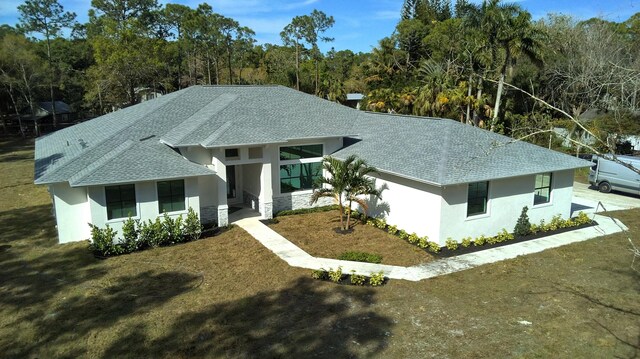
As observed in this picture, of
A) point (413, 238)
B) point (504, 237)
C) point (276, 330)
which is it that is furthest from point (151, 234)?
point (504, 237)

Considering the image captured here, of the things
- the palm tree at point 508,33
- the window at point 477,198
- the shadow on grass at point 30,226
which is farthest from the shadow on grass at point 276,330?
the palm tree at point 508,33

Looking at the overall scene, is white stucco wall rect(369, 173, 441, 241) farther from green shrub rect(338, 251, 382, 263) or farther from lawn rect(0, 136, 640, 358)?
lawn rect(0, 136, 640, 358)

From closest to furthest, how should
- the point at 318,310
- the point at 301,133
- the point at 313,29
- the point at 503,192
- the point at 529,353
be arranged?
the point at 529,353 → the point at 318,310 → the point at 503,192 → the point at 301,133 → the point at 313,29

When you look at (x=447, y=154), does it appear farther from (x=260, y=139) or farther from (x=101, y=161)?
(x=101, y=161)

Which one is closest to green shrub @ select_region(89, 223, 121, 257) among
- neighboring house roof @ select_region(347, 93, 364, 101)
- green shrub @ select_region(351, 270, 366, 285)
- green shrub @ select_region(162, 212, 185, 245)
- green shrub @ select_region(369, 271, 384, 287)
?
green shrub @ select_region(162, 212, 185, 245)

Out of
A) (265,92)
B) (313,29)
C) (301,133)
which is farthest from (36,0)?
(301,133)

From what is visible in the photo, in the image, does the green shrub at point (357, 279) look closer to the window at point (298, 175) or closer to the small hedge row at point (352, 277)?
the small hedge row at point (352, 277)

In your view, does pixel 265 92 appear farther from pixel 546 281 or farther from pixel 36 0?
pixel 36 0
